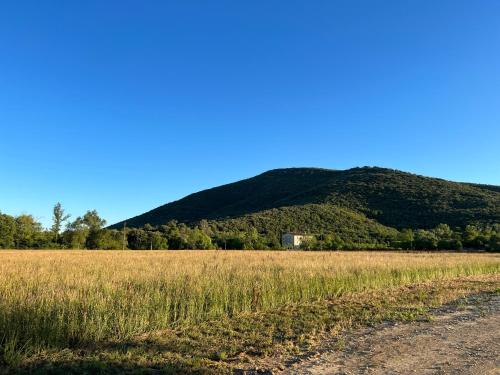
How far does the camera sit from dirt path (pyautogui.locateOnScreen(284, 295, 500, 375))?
6.23 metres

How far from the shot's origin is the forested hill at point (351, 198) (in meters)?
82.1

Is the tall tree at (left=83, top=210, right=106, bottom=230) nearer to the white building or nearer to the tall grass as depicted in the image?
the white building

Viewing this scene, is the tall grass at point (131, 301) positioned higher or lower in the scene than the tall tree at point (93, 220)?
lower

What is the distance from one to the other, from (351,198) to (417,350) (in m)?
89.0

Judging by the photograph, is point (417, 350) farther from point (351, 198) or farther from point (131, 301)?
point (351, 198)

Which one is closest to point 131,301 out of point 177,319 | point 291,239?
point 177,319

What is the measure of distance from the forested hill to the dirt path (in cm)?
7450

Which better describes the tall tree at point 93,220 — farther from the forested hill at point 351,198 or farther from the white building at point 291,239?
the white building at point 291,239

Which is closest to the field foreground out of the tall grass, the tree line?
the tall grass

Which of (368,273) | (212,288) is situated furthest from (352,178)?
(212,288)

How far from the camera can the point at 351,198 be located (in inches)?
3708

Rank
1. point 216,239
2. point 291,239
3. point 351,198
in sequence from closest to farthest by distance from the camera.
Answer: point 216,239 → point 291,239 → point 351,198

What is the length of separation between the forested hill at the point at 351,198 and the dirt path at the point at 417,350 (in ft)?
244

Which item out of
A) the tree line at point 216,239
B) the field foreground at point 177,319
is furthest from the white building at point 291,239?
the field foreground at point 177,319
